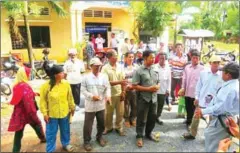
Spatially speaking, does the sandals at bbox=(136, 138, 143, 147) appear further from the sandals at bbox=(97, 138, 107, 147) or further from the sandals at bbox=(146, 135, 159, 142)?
the sandals at bbox=(97, 138, 107, 147)

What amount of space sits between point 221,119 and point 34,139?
2.61m

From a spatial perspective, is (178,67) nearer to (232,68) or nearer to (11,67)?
(232,68)

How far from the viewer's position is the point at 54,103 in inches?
112

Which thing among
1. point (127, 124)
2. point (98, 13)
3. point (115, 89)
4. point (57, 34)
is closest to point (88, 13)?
point (98, 13)

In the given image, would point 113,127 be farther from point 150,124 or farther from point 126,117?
point 150,124

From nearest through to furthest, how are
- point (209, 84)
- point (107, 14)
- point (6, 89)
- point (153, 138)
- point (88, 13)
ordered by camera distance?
point (209, 84) < point (153, 138) < point (6, 89) < point (88, 13) < point (107, 14)

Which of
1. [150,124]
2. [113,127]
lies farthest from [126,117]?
[150,124]

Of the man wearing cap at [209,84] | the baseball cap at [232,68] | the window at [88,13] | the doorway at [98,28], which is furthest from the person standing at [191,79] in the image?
the window at [88,13]

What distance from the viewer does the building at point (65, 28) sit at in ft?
30.8

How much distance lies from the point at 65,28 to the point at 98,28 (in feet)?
6.74

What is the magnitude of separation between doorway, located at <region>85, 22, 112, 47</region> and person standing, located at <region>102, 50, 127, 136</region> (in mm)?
8284

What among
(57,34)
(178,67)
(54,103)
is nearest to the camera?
(54,103)

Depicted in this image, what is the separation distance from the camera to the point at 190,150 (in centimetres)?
323

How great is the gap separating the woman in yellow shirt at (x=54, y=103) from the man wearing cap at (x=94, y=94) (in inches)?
9.1
